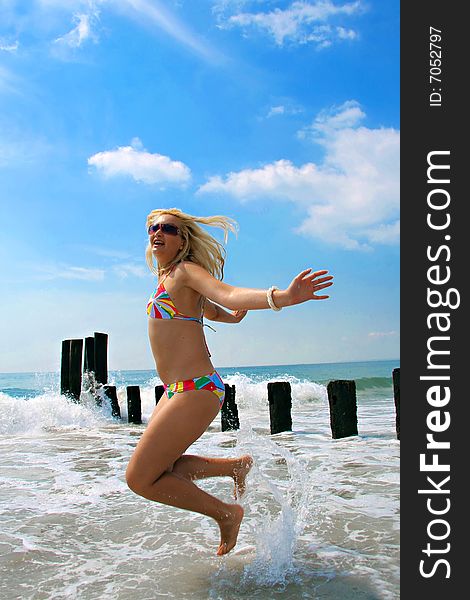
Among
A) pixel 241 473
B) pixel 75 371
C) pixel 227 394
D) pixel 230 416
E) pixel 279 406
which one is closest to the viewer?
pixel 241 473

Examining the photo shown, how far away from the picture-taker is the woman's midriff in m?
3.75

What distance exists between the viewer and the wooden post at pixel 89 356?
53.6ft

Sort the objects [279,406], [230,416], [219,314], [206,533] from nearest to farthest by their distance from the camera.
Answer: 1. [219,314]
2. [206,533]
3. [279,406]
4. [230,416]

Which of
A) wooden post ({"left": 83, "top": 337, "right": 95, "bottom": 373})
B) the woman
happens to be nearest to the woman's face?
the woman

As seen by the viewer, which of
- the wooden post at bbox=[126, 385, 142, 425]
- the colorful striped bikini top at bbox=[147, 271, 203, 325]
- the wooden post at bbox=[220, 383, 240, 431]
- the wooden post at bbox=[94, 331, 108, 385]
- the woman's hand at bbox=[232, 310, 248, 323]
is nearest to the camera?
the colorful striped bikini top at bbox=[147, 271, 203, 325]

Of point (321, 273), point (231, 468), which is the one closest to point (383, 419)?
point (231, 468)

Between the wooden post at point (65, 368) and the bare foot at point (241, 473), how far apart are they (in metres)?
12.3

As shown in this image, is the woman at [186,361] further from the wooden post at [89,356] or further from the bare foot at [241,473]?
the wooden post at [89,356]

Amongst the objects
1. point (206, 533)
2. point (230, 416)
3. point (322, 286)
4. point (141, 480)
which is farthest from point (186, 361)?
point (230, 416)

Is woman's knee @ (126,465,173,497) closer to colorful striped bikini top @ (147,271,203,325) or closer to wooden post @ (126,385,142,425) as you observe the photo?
colorful striped bikini top @ (147,271,203,325)

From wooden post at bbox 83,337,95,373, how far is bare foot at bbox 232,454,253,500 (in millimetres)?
12550

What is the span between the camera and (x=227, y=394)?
11789 millimetres

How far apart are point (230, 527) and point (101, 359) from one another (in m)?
12.5

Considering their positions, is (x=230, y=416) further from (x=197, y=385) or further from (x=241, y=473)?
(x=197, y=385)
